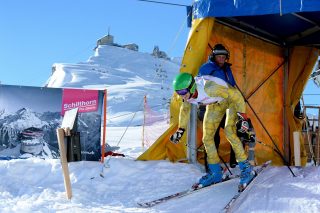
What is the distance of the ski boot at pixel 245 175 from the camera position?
4.88m

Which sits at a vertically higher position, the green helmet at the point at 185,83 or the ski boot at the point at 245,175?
the green helmet at the point at 185,83

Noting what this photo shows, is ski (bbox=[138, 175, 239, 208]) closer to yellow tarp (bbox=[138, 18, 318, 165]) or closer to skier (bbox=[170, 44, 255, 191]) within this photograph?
skier (bbox=[170, 44, 255, 191])

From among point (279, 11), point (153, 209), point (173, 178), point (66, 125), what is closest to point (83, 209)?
point (153, 209)

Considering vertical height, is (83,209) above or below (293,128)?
below

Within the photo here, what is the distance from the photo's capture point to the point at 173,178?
590 cm

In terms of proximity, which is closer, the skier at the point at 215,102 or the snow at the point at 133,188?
the snow at the point at 133,188

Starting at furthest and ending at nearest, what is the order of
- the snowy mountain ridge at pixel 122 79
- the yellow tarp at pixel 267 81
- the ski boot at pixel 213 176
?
the snowy mountain ridge at pixel 122 79 < the yellow tarp at pixel 267 81 < the ski boot at pixel 213 176

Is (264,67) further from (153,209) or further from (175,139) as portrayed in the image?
(153,209)

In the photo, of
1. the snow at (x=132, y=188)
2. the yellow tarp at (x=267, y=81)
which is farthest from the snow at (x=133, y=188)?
the yellow tarp at (x=267, y=81)

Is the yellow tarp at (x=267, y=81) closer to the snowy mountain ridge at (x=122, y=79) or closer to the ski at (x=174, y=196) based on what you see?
the ski at (x=174, y=196)

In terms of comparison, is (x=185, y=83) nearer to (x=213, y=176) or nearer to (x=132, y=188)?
(x=213, y=176)

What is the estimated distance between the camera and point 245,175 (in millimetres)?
5008

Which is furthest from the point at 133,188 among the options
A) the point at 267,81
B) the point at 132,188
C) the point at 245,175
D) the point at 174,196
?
the point at 267,81

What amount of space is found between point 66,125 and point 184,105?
1.63 metres
